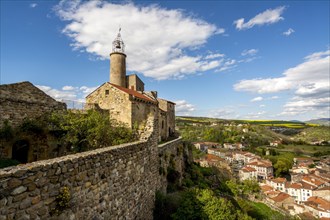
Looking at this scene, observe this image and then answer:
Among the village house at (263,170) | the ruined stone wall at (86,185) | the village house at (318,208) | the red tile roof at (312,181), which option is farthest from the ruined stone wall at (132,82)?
the village house at (263,170)

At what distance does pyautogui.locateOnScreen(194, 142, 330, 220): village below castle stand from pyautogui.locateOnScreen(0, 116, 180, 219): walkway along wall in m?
53.8

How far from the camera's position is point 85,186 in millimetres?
5707

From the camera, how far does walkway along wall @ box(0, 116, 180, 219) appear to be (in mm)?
4078

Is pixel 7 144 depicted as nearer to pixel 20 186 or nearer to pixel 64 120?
pixel 64 120

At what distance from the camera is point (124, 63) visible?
115 ft

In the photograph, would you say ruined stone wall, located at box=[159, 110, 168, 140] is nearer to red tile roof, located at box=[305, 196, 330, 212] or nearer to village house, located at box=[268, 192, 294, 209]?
village house, located at box=[268, 192, 294, 209]

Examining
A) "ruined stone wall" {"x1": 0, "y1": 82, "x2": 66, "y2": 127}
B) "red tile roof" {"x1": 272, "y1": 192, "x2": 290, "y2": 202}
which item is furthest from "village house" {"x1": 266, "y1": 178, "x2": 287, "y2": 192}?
"ruined stone wall" {"x1": 0, "y1": 82, "x2": 66, "y2": 127}

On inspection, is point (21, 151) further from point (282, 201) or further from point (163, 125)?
point (282, 201)

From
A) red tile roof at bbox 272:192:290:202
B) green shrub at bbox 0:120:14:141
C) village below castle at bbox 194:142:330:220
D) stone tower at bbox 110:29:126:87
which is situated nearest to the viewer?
green shrub at bbox 0:120:14:141

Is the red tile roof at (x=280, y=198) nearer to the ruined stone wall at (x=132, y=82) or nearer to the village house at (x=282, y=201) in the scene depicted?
the village house at (x=282, y=201)

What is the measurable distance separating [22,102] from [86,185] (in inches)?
418

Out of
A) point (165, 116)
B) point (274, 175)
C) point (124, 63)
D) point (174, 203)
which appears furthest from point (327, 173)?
point (174, 203)

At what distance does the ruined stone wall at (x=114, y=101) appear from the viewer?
2292 cm

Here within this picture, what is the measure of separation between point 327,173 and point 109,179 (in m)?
119
